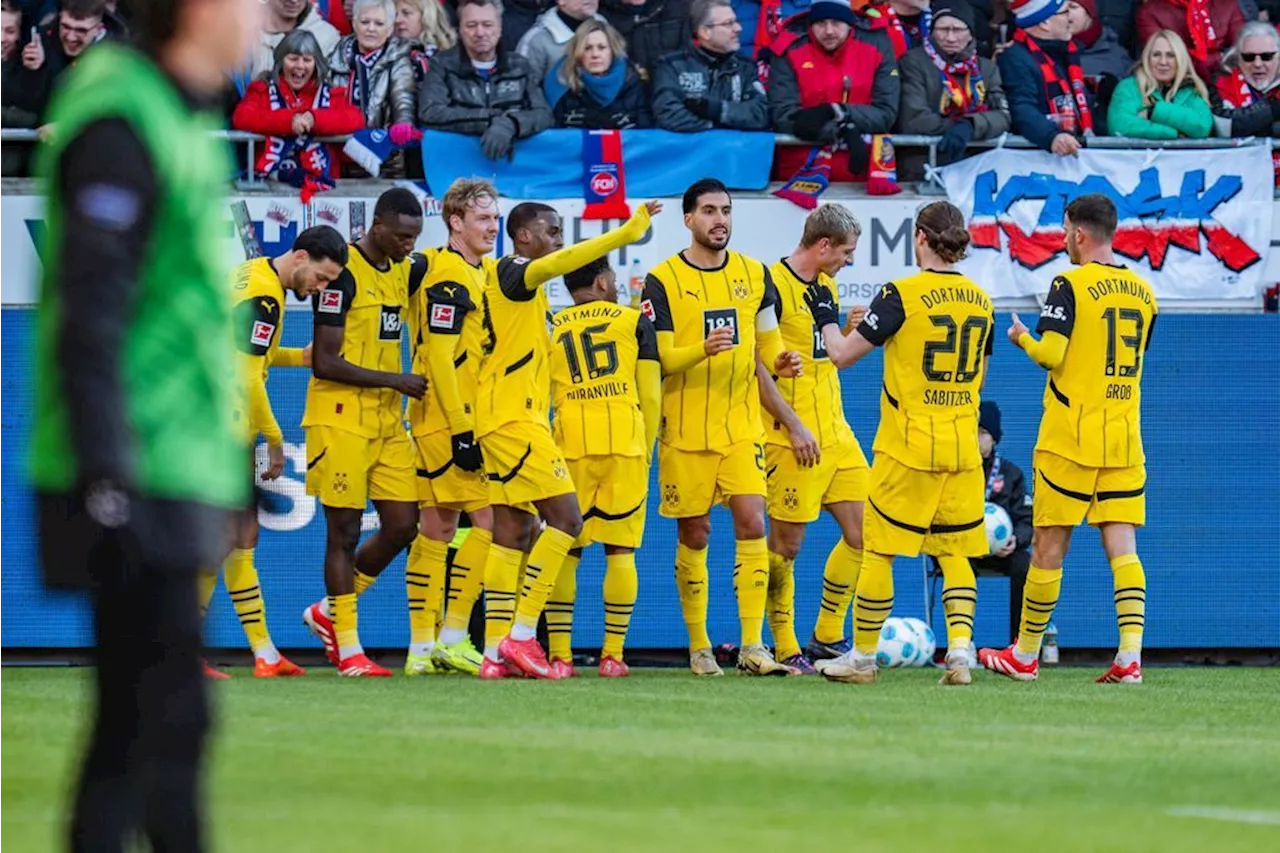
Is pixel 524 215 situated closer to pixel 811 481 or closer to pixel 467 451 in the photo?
pixel 467 451

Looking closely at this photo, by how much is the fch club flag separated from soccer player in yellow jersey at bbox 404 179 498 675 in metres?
2.57

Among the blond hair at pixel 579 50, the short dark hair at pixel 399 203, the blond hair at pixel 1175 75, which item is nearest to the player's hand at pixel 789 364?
the short dark hair at pixel 399 203

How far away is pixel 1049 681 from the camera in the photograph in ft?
37.3

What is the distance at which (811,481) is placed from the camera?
12.2 m

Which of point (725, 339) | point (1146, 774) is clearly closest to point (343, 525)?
point (725, 339)

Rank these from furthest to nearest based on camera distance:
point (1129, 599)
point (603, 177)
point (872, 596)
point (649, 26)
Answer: point (649, 26), point (603, 177), point (1129, 599), point (872, 596)

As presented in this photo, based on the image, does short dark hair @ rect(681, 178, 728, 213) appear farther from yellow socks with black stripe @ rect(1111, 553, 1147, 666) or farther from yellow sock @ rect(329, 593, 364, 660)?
yellow socks with black stripe @ rect(1111, 553, 1147, 666)

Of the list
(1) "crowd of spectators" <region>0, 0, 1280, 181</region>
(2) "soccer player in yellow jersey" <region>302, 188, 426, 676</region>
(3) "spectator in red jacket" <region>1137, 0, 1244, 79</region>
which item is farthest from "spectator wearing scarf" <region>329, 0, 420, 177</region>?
(3) "spectator in red jacket" <region>1137, 0, 1244, 79</region>

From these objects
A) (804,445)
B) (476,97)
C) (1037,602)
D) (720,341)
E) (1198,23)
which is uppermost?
(1198,23)

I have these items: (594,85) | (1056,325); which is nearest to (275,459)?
(1056,325)

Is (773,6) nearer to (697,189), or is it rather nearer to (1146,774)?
(697,189)

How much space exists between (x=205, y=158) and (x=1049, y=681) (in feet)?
28.1

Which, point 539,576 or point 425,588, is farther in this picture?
point 425,588

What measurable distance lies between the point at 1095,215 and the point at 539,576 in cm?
353
